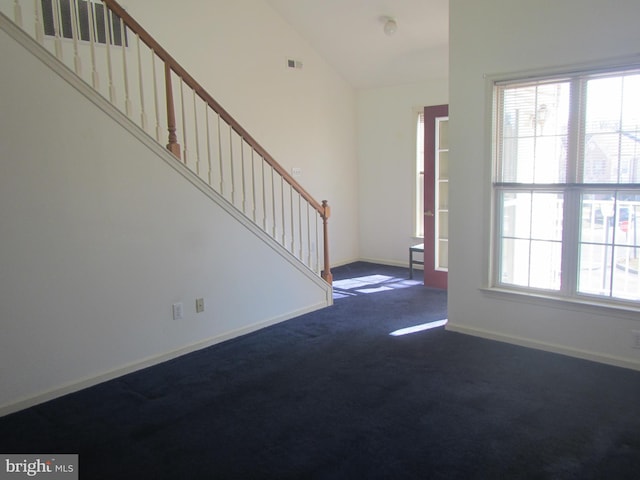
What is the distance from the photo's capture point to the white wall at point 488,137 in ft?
10.9

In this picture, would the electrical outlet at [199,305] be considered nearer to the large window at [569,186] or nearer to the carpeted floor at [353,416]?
the carpeted floor at [353,416]

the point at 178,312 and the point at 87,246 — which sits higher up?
the point at 87,246

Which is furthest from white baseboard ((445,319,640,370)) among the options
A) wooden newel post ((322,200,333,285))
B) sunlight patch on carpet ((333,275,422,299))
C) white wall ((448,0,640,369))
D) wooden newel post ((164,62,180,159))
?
wooden newel post ((164,62,180,159))

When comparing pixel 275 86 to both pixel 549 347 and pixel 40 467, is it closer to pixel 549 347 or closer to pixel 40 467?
pixel 549 347

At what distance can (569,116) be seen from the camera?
11.5 feet

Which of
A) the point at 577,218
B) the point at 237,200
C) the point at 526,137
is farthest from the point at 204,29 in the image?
the point at 577,218

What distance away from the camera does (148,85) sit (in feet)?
14.9

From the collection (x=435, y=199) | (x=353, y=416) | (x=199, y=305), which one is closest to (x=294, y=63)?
(x=435, y=199)

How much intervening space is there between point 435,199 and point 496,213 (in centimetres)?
193

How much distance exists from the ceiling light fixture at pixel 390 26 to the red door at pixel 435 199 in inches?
38.3

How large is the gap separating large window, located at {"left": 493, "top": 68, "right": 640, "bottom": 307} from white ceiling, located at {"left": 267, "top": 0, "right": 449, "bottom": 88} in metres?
1.98

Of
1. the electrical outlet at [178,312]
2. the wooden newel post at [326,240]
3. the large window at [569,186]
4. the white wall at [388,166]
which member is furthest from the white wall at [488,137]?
the white wall at [388,166]

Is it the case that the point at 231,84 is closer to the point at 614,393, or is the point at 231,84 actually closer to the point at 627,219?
the point at 627,219

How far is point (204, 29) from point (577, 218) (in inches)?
161
